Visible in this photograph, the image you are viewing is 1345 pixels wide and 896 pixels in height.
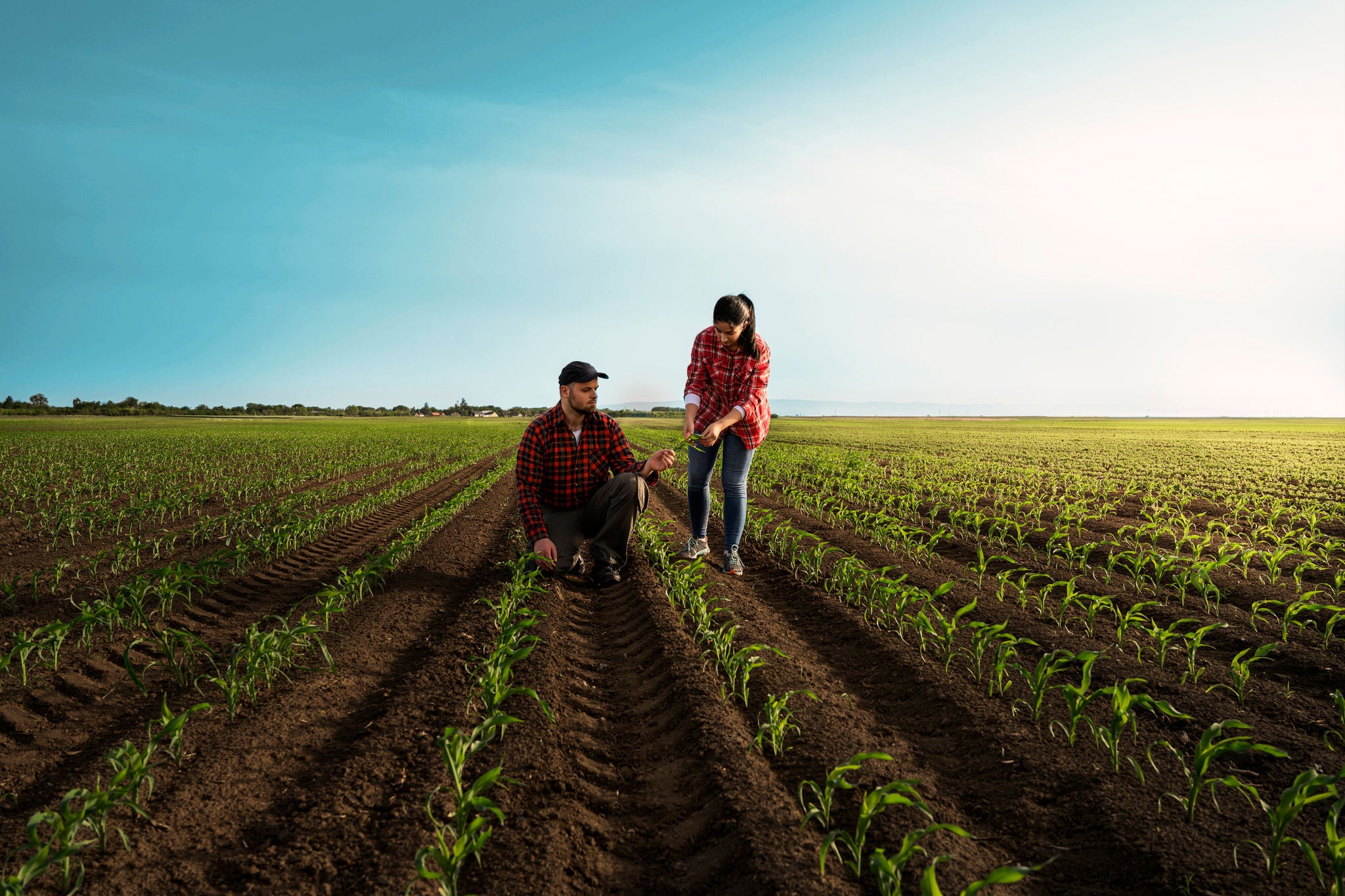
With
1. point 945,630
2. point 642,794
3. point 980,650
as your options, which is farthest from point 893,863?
point 945,630

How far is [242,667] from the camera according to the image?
370 cm

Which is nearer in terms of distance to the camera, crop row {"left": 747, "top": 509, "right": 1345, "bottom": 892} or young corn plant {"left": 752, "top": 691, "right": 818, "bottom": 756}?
crop row {"left": 747, "top": 509, "right": 1345, "bottom": 892}

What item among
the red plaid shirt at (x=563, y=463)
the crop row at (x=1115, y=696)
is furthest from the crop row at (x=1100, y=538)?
the red plaid shirt at (x=563, y=463)

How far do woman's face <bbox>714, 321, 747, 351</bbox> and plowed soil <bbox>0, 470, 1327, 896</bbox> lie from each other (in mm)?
2353

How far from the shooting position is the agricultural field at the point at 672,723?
2.12m

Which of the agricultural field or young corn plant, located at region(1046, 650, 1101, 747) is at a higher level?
young corn plant, located at region(1046, 650, 1101, 747)

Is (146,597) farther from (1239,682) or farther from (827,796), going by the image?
(1239,682)

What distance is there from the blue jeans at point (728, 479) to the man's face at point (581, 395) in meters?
1.02

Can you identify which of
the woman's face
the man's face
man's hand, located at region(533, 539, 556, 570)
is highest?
the woman's face

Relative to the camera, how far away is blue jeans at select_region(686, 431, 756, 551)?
18.3ft

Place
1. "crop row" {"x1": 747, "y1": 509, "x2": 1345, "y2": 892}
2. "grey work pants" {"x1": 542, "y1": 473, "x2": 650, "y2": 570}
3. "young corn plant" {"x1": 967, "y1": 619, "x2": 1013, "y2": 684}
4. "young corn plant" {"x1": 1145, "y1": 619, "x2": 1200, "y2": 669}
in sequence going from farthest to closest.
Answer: "grey work pants" {"x1": 542, "y1": 473, "x2": 650, "y2": 570} → "young corn plant" {"x1": 1145, "y1": 619, "x2": 1200, "y2": 669} → "young corn plant" {"x1": 967, "y1": 619, "x2": 1013, "y2": 684} → "crop row" {"x1": 747, "y1": 509, "x2": 1345, "y2": 892}

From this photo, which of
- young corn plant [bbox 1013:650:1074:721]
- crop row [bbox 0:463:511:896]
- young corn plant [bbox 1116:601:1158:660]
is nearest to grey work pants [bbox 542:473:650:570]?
crop row [bbox 0:463:511:896]

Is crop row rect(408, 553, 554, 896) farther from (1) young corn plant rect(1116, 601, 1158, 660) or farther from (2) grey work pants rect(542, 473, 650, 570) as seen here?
(1) young corn plant rect(1116, 601, 1158, 660)

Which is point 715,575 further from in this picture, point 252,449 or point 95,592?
point 252,449
